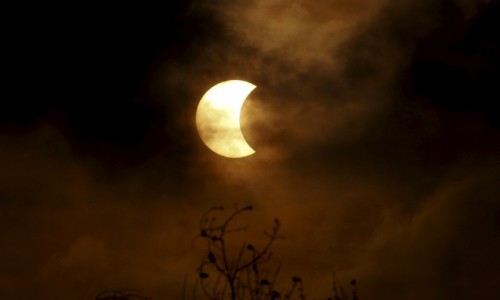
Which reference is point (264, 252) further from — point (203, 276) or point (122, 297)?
point (122, 297)

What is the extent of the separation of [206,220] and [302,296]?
3.11m

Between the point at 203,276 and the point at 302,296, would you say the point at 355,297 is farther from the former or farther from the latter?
the point at 203,276

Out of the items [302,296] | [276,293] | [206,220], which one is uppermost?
[206,220]

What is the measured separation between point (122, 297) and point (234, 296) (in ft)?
16.2

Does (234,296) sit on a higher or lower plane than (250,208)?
lower

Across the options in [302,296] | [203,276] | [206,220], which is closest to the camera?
[203,276]

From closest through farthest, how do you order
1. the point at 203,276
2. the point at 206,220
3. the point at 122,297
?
1. the point at 122,297
2. the point at 203,276
3. the point at 206,220

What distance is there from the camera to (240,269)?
14.2 m

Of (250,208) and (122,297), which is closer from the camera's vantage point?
(122,297)

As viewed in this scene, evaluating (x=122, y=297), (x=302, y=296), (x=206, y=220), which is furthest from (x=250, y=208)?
(x=122, y=297)

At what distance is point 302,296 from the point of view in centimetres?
1495

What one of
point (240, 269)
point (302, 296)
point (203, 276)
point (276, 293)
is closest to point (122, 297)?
point (203, 276)

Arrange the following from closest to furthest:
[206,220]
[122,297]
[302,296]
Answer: [122,297], [206,220], [302,296]

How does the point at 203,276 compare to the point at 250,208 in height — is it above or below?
below
